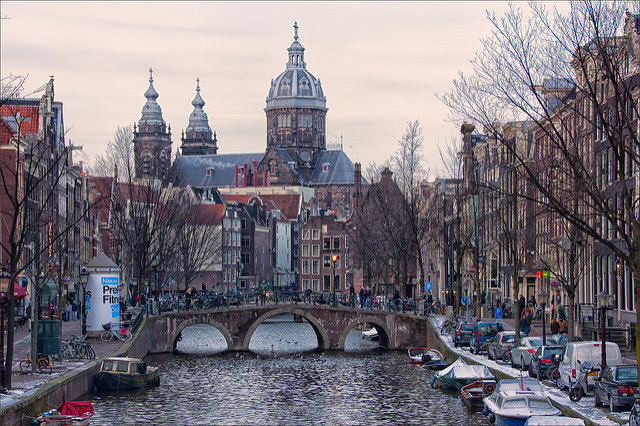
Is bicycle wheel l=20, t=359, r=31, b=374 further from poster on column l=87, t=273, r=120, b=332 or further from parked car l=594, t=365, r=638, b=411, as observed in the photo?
parked car l=594, t=365, r=638, b=411

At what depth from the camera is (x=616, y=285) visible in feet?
185

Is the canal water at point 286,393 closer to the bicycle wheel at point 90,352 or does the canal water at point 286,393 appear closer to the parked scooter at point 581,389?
the bicycle wheel at point 90,352

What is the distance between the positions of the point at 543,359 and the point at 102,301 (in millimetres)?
26441

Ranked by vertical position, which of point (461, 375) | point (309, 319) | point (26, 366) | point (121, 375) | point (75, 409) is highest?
point (309, 319)

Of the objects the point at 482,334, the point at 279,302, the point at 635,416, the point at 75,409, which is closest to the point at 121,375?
the point at 75,409

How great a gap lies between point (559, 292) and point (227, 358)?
20.7 metres

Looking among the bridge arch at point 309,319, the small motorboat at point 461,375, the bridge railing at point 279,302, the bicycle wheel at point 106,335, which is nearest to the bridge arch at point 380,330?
the bridge arch at point 309,319

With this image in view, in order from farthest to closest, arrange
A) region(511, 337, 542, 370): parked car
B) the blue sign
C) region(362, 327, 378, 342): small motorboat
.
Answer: region(362, 327, 378, 342): small motorboat
the blue sign
region(511, 337, 542, 370): parked car

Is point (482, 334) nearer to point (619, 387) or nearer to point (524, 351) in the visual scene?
point (524, 351)

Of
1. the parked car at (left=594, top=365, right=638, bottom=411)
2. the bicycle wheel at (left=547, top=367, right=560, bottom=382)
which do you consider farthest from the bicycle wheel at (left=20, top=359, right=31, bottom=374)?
the parked car at (left=594, top=365, right=638, bottom=411)

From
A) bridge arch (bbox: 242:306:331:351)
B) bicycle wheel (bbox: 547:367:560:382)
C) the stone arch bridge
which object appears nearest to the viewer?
bicycle wheel (bbox: 547:367:560:382)

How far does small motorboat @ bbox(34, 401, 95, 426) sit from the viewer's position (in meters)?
35.1

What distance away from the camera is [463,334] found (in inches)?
2324

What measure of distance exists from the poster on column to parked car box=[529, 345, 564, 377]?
2524 cm
